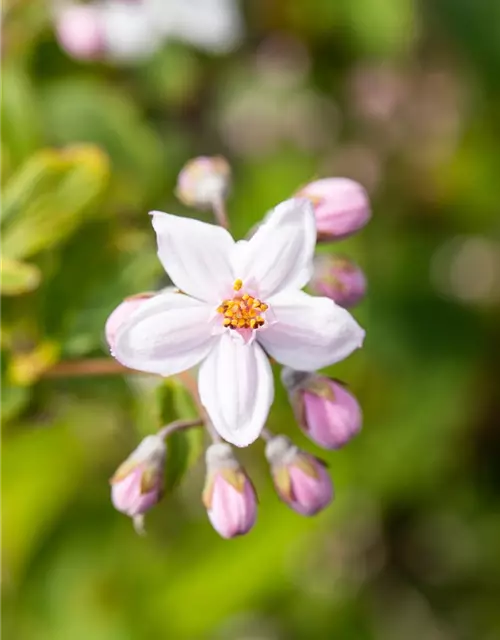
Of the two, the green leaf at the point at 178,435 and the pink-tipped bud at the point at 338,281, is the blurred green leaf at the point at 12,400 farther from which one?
the pink-tipped bud at the point at 338,281

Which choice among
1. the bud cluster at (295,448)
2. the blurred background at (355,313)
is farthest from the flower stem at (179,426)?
the blurred background at (355,313)

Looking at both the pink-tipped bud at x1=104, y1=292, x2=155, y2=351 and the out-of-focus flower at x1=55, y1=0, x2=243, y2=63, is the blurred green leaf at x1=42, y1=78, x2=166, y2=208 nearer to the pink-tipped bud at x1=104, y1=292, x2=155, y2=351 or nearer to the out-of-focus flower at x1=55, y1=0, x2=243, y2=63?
the out-of-focus flower at x1=55, y1=0, x2=243, y2=63

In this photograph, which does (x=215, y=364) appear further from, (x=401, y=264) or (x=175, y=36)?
(x=401, y=264)

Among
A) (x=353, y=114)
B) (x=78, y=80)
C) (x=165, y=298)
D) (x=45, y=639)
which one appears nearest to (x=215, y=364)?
(x=165, y=298)

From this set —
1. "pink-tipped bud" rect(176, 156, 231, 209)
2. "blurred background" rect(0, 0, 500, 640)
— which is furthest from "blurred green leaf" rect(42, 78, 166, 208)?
"pink-tipped bud" rect(176, 156, 231, 209)

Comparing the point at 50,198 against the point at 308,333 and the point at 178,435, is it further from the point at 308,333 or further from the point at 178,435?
the point at 308,333

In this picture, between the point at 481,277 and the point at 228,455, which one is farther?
the point at 481,277

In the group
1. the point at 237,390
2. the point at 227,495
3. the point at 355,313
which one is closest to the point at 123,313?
the point at 237,390
